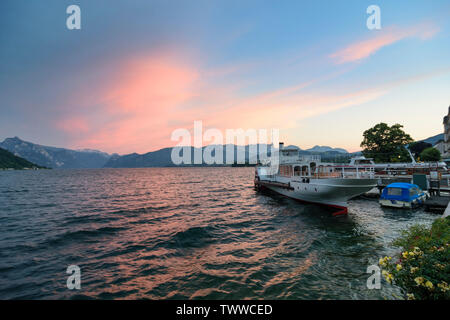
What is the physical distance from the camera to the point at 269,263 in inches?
393

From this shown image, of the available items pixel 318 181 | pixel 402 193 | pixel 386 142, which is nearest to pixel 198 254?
pixel 318 181

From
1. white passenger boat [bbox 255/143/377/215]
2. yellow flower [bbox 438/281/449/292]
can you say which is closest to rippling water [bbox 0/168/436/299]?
white passenger boat [bbox 255/143/377/215]

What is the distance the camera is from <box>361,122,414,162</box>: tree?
57969 millimetres

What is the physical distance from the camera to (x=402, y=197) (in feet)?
69.6

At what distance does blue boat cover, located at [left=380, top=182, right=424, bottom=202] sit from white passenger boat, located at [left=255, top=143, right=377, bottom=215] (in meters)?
2.46

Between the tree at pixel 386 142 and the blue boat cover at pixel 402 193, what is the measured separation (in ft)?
150

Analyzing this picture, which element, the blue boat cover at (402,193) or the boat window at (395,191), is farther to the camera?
the boat window at (395,191)

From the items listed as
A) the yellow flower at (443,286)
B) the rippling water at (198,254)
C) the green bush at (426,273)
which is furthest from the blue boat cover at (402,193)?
the yellow flower at (443,286)

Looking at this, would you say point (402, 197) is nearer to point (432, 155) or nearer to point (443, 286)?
point (443, 286)

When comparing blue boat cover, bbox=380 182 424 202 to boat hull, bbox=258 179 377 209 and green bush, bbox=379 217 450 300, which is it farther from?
green bush, bbox=379 217 450 300

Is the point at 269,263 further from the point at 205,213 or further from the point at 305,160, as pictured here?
the point at 305,160

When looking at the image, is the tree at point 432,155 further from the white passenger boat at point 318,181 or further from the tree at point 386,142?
the white passenger boat at point 318,181

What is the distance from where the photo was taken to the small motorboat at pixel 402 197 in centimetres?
2100

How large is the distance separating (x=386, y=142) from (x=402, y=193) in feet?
162
